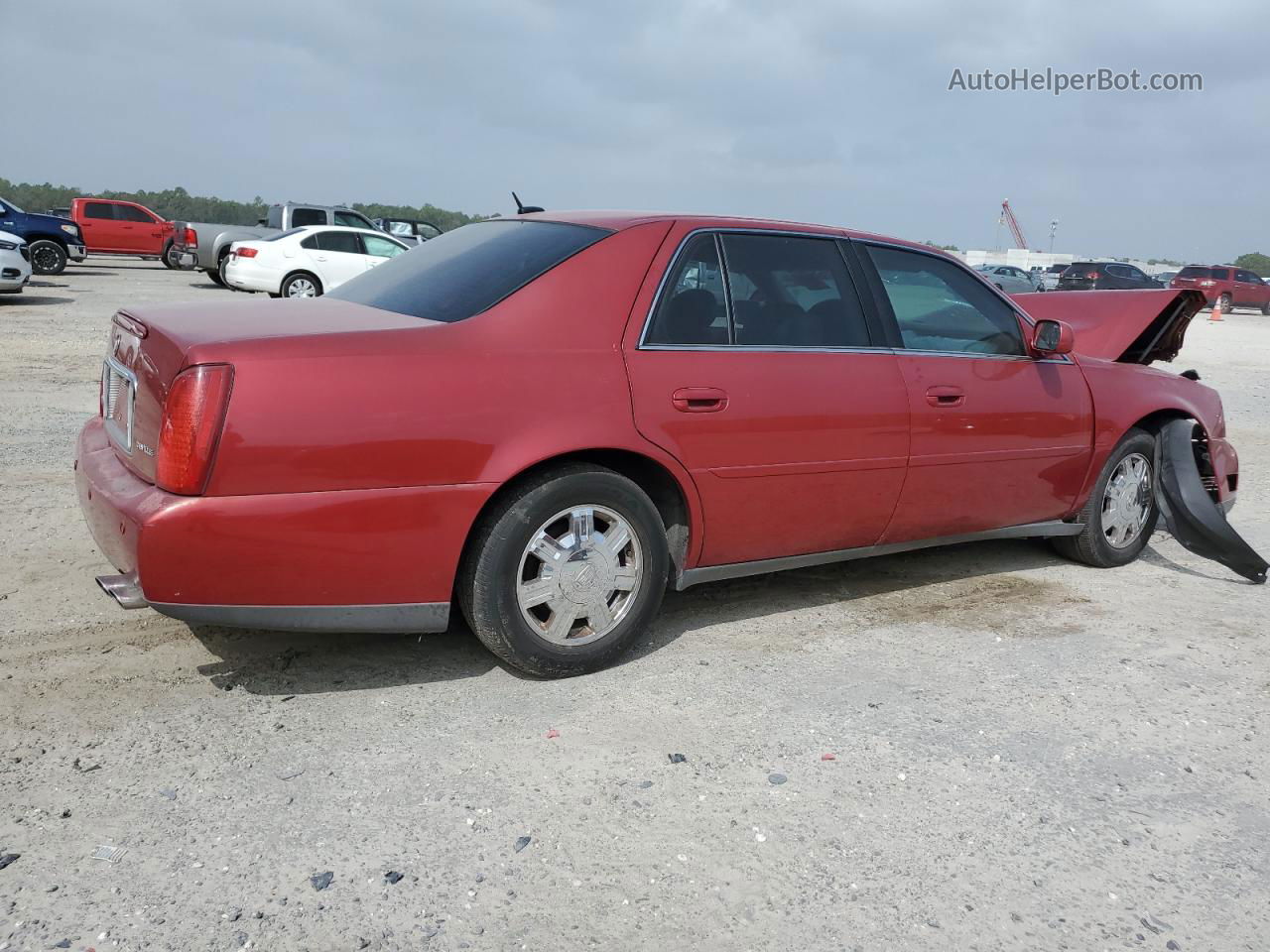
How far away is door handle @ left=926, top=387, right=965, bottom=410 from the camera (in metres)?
4.39

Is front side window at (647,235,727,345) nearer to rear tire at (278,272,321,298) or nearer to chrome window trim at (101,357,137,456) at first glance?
chrome window trim at (101,357,137,456)

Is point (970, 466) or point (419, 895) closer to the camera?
point (419, 895)

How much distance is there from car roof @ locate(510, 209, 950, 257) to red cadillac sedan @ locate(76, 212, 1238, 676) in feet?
0.07

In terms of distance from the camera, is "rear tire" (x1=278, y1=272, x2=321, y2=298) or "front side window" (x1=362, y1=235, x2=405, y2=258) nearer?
"rear tire" (x1=278, y1=272, x2=321, y2=298)

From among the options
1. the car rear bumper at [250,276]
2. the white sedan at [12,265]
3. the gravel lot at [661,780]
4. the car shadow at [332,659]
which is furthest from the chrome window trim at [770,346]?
the white sedan at [12,265]

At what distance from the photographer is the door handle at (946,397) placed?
4395 mm

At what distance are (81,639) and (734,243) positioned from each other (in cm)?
272

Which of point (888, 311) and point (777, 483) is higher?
point (888, 311)

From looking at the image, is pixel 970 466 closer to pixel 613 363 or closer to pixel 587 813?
pixel 613 363

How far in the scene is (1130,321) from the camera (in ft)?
18.4

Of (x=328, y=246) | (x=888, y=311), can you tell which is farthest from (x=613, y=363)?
(x=328, y=246)

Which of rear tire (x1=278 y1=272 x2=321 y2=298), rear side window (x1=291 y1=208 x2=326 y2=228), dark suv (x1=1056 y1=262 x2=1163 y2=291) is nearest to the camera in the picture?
rear tire (x1=278 y1=272 x2=321 y2=298)

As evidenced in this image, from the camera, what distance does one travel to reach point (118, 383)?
366cm

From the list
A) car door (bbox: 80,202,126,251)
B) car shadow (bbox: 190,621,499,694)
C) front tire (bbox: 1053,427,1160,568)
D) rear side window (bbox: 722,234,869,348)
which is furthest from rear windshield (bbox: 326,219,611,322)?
car door (bbox: 80,202,126,251)
